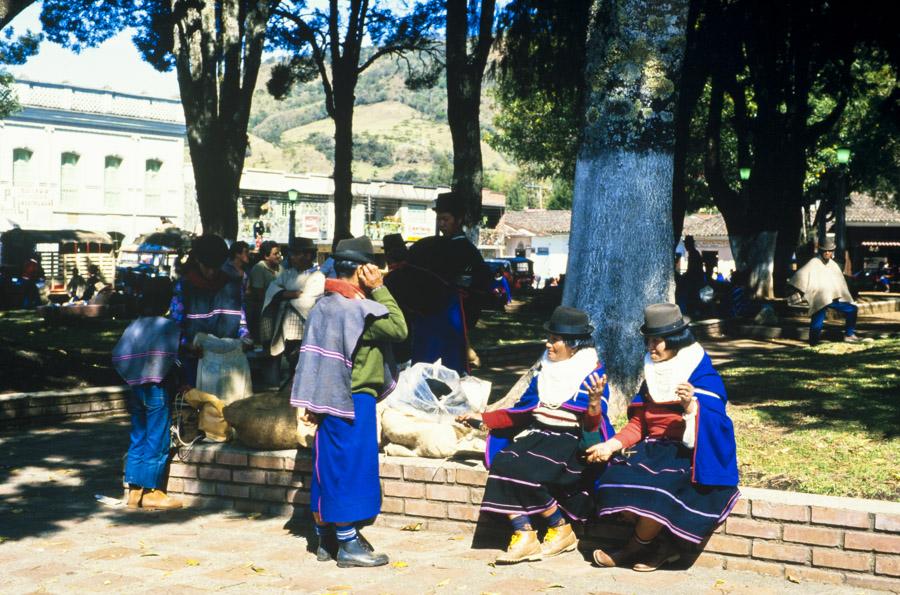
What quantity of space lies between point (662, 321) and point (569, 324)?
20.9 inches

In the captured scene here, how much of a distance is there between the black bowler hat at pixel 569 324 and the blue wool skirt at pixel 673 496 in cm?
76

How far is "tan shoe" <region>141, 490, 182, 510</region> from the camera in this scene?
22.8 feet

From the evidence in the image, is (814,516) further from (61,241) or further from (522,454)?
(61,241)

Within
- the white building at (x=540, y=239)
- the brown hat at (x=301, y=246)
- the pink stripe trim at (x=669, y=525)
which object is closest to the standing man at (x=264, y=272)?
the brown hat at (x=301, y=246)

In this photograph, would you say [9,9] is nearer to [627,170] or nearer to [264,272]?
[264,272]

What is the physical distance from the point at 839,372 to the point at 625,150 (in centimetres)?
459

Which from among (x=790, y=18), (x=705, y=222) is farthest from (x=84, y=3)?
(x=705, y=222)

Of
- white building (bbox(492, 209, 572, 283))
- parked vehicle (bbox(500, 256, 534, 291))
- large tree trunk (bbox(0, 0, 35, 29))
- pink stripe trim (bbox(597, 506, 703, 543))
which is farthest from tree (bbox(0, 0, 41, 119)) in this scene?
white building (bbox(492, 209, 572, 283))

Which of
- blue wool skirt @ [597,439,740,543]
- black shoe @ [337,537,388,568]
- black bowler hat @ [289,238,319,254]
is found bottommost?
black shoe @ [337,537,388,568]

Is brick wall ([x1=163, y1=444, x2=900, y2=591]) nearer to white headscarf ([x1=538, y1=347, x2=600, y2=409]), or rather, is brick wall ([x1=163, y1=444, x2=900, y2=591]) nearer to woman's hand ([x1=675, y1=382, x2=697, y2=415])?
woman's hand ([x1=675, y1=382, x2=697, y2=415])

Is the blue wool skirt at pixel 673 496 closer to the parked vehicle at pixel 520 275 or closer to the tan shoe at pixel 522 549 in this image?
the tan shoe at pixel 522 549

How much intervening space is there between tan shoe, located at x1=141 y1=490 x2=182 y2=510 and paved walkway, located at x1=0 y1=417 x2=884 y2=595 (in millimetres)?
93

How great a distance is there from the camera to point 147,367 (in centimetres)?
698

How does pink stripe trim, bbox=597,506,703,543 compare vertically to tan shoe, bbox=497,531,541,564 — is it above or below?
above
